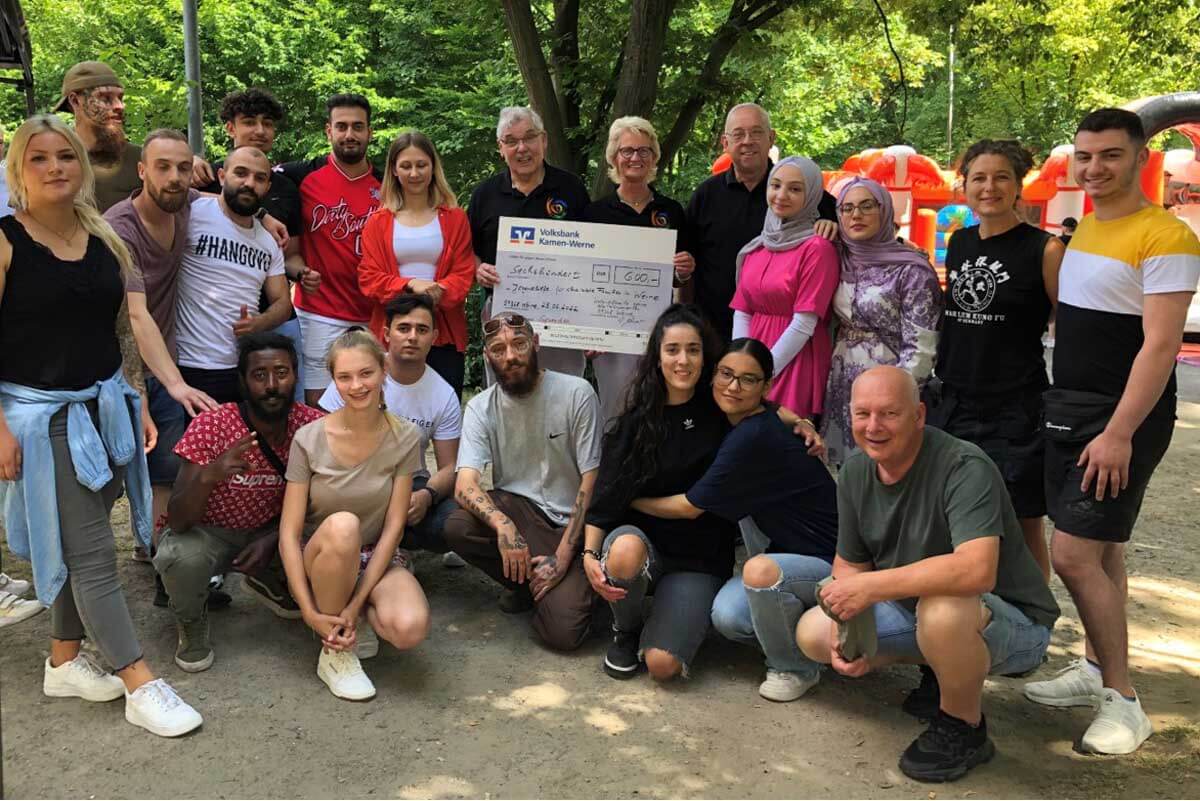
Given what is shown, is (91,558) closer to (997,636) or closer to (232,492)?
(232,492)

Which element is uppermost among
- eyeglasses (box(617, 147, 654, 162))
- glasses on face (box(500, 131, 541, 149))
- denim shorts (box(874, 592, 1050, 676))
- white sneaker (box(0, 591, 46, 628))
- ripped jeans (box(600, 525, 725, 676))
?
glasses on face (box(500, 131, 541, 149))

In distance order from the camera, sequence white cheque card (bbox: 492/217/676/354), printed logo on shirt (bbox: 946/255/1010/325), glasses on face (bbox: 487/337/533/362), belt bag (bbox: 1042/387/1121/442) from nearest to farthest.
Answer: belt bag (bbox: 1042/387/1121/442)
printed logo on shirt (bbox: 946/255/1010/325)
glasses on face (bbox: 487/337/533/362)
white cheque card (bbox: 492/217/676/354)

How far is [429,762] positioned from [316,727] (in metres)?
0.51

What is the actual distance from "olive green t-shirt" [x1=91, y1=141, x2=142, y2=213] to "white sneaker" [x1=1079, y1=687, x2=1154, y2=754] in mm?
4911

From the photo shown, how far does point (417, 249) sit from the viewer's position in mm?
5172

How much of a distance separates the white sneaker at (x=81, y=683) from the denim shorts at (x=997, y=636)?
2.80m

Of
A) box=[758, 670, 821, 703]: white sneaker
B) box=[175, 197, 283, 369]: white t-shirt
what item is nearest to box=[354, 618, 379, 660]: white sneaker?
box=[175, 197, 283, 369]: white t-shirt

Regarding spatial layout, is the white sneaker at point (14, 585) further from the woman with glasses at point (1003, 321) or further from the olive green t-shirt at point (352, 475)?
the woman with glasses at point (1003, 321)

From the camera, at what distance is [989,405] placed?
4027mm

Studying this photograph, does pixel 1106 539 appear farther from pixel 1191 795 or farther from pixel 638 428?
pixel 638 428

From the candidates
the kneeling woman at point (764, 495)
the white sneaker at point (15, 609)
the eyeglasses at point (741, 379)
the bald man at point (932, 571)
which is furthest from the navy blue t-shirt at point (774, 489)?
the white sneaker at point (15, 609)

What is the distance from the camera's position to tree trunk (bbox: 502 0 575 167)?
804 cm

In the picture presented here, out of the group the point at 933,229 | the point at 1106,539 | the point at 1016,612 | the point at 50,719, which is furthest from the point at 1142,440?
the point at 933,229

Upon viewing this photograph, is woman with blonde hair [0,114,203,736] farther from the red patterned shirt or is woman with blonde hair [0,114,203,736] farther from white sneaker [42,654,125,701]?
the red patterned shirt
